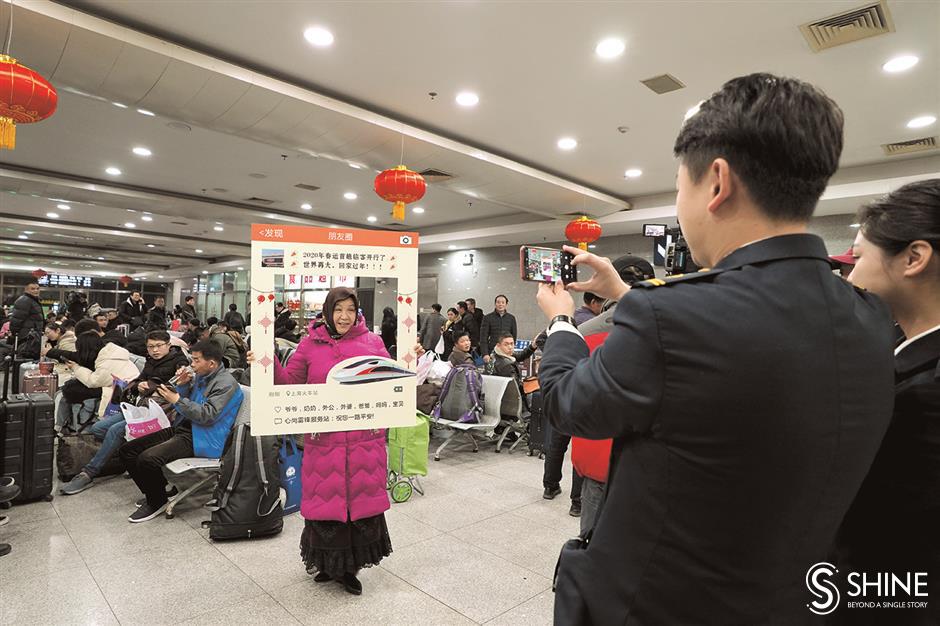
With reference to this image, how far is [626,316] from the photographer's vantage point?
0.70m

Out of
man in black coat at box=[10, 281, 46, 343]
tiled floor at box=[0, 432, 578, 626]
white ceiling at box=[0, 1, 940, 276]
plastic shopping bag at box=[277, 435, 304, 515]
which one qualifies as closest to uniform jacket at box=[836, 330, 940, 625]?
tiled floor at box=[0, 432, 578, 626]

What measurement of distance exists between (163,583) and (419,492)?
202 centimetres

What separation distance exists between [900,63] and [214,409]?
628 cm

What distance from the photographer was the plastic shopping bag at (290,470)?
12.2 feet

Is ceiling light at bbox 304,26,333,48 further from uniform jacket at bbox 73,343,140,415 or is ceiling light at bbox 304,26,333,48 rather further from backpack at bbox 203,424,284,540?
uniform jacket at bbox 73,343,140,415

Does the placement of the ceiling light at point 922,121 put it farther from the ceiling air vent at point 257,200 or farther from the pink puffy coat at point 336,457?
the ceiling air vent at point 257,200

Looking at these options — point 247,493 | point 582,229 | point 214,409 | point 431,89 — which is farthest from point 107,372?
point 582,229

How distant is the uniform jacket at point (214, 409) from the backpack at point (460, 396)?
240 centimetres

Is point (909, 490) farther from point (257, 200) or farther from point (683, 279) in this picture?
point (257, 200)

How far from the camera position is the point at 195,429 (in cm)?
384

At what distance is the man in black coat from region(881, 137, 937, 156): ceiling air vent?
12.4 metres

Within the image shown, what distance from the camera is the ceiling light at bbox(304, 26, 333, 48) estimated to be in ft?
14.0

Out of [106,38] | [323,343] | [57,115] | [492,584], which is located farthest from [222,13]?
[492,584]

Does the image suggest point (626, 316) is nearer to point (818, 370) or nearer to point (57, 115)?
point (818, 370)
